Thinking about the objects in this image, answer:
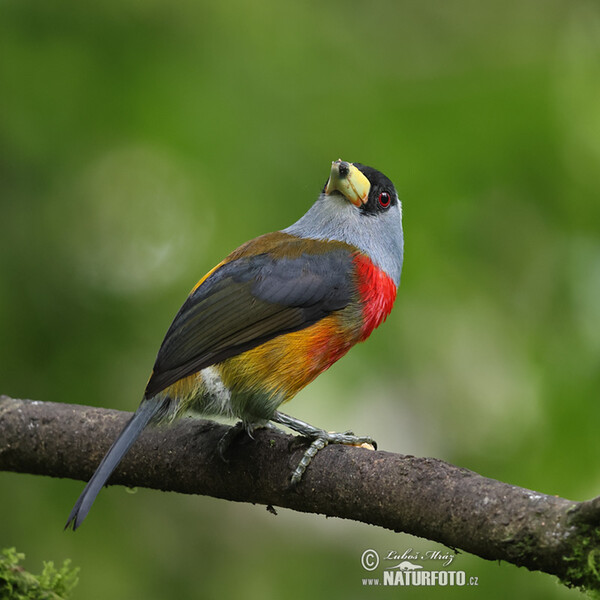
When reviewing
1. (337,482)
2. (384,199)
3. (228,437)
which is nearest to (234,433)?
(228,437)

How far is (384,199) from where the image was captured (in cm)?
374

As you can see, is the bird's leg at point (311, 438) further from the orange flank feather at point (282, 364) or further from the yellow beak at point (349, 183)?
the yellow beak at point (349, 183)

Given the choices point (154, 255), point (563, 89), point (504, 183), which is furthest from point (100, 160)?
point (563, 89)

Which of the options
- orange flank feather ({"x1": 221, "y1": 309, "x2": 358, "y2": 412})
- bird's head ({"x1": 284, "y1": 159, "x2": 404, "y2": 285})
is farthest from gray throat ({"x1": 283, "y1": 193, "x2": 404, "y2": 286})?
orange flank feather ({"x1": 221, "y1": 309, "x2": 358, "y2": 412})

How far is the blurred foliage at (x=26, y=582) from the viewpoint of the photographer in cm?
254

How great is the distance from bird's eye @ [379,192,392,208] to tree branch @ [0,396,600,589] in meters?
1.10

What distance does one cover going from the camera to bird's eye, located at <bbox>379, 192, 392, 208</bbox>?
3.73 metres

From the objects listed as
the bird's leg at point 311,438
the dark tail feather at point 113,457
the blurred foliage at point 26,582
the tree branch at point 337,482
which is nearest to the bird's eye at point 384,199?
the bird's leg at point 311,438

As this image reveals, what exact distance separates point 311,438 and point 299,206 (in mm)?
1144

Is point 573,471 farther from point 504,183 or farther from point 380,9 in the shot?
point 380,9

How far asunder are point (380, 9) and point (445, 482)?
2675 mm

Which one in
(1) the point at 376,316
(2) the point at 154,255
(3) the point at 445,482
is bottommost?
(3) the point at 445,482

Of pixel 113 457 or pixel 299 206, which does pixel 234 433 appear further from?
pixel 299 206

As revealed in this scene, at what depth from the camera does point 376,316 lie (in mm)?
3506
